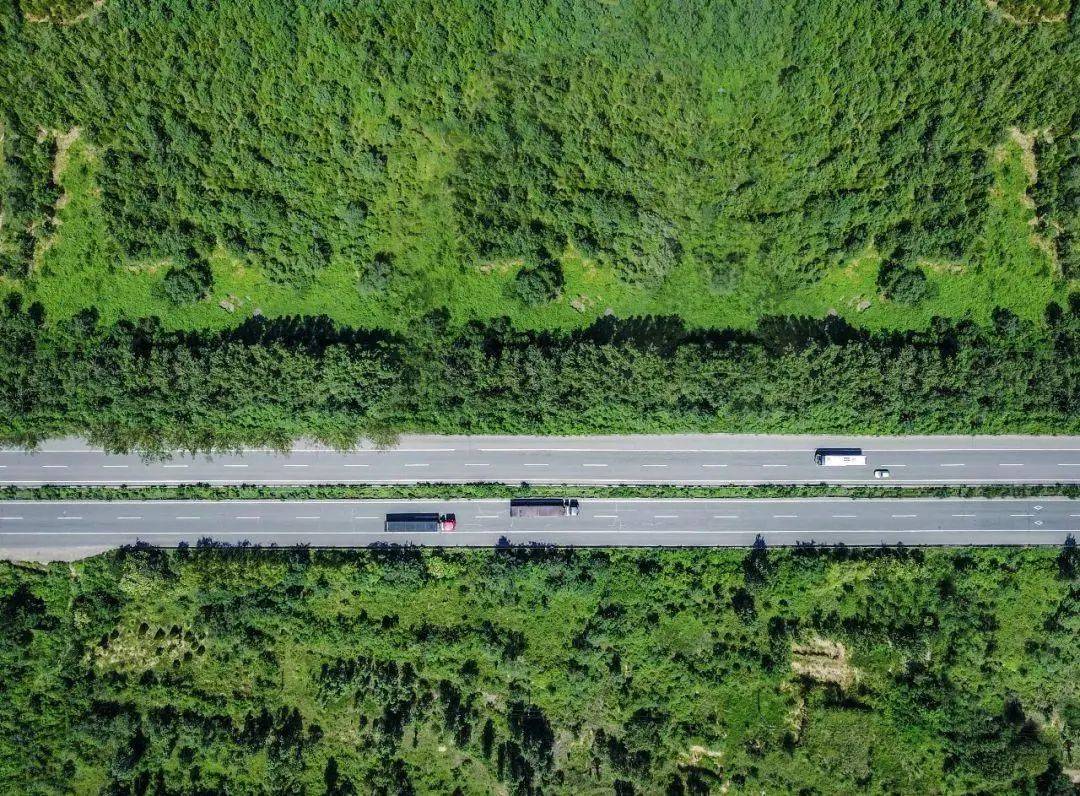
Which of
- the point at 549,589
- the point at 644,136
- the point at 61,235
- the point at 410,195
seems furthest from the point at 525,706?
the point at 61,235

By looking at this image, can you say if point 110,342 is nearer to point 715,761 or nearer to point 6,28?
point 6,28

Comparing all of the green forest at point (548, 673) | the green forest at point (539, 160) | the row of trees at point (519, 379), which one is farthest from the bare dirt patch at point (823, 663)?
the green forest at point (539, 160)

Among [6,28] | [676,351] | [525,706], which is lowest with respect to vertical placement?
[525,706]

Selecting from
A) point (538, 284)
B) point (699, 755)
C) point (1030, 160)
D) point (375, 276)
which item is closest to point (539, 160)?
point (538, 284)

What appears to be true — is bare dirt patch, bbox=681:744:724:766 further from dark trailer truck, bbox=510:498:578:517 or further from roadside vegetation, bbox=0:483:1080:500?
dark trailer truck, bbox=510:498:578:517

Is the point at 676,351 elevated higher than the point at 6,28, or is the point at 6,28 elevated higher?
the point at 6,28
